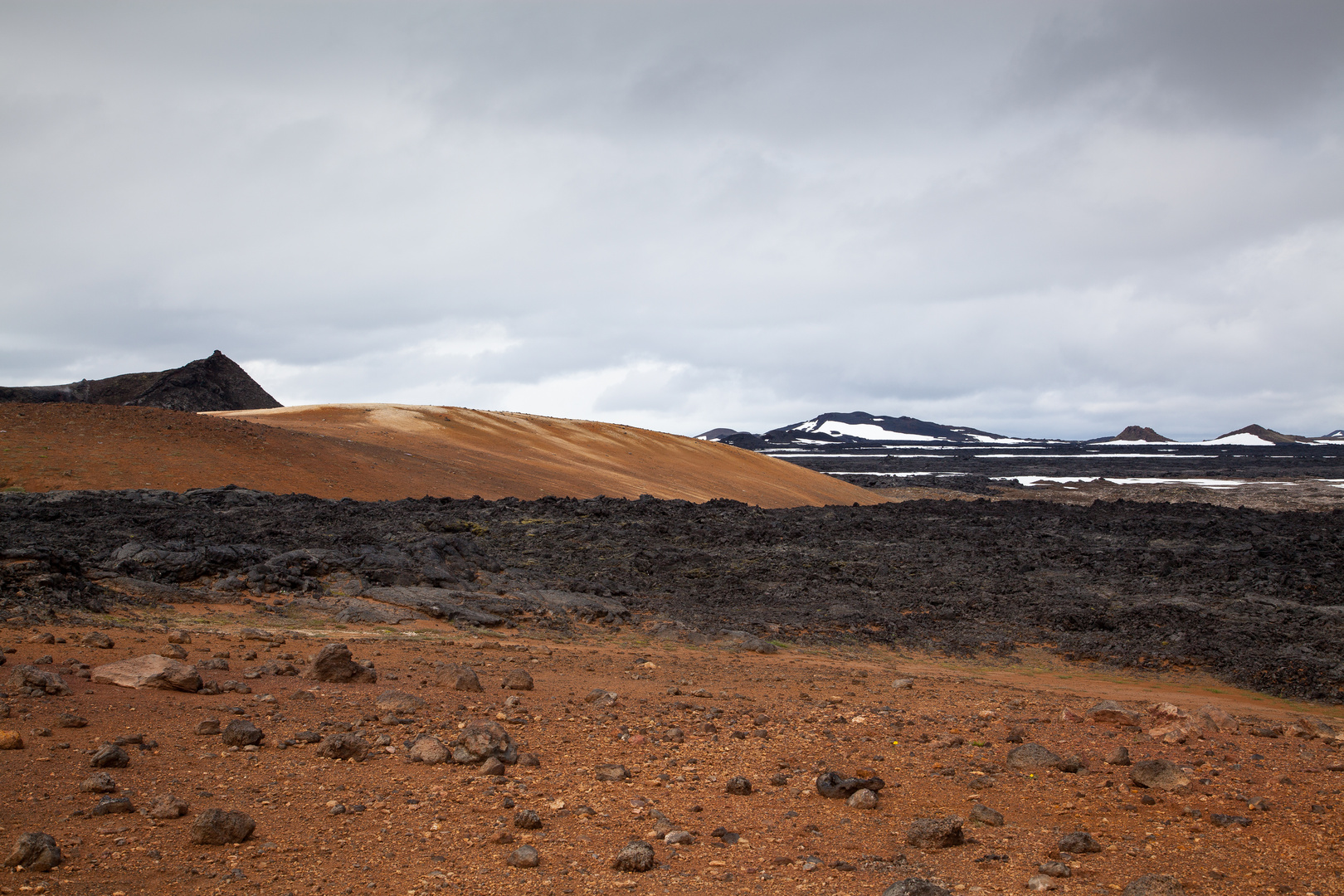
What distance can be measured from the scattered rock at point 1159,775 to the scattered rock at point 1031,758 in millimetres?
495

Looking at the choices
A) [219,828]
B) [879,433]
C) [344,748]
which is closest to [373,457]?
[344,748]

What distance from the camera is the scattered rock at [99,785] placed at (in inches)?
173

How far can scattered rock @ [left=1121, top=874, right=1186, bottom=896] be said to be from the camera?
3.97 meters

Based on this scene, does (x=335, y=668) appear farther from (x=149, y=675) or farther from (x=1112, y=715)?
(x=1112, y=715)

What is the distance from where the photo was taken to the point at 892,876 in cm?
419

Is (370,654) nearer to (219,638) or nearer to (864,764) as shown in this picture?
(219,638)

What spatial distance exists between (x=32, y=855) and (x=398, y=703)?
9.35ft

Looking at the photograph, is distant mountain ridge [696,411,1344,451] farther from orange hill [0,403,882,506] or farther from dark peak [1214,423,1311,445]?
orange hill [0,403,882,506]

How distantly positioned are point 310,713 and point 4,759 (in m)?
1.83

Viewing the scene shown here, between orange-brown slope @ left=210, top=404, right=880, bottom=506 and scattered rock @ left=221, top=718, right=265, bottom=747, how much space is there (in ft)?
69.2

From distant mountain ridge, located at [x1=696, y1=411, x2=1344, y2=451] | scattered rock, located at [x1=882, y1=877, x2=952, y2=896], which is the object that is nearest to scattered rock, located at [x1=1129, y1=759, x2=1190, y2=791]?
scattered rock, located at [x1=882, y1=877, x2=952, y2=896]

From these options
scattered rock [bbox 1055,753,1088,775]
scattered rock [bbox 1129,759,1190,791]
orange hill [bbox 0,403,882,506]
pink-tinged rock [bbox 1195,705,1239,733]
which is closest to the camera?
scattered rock [bbox 1129,759,1190,791]

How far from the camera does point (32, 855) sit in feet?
11.8

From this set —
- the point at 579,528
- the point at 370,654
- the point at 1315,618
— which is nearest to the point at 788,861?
the point at 370,654
